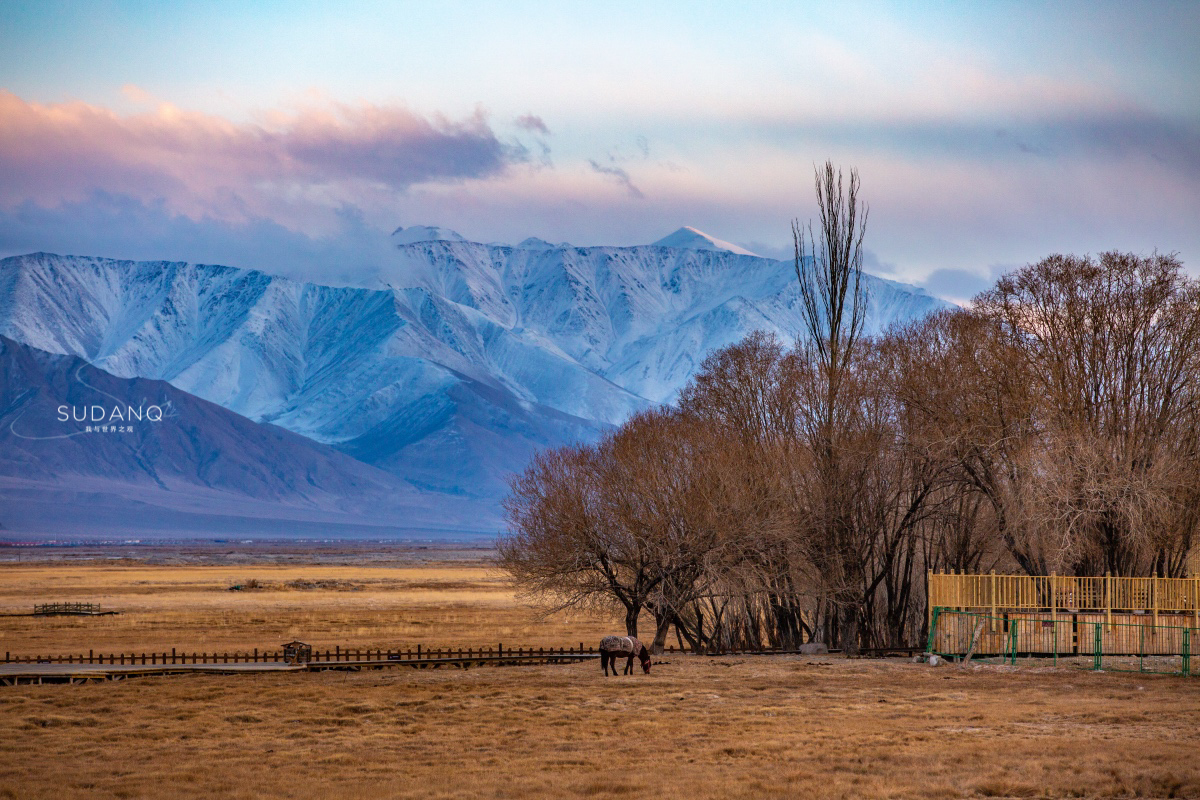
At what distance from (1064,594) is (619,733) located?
804 inches

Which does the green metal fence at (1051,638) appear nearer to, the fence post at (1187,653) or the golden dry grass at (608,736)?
the fence post at (1187,653)

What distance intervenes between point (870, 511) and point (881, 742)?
78.5 ft

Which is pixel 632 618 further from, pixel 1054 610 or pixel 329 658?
pixel 1054 610

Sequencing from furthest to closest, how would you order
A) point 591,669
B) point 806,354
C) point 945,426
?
point 806,354, point 945,426, point 591,669

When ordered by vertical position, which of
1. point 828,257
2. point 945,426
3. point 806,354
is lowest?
point 945,426

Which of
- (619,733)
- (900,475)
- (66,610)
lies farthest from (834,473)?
(66,610)

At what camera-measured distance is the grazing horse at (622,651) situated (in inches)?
1433

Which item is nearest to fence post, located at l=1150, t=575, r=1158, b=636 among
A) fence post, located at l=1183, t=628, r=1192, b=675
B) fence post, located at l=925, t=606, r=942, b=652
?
fence post, located at l=1183, t=628, r=1192, b=675

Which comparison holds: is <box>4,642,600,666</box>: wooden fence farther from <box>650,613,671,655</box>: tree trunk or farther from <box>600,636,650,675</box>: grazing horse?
<box>600,636,650,675</box>: grazing horse

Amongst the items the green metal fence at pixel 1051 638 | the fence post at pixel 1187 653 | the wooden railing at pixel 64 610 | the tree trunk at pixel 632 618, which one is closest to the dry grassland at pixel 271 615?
the wooden railing at pixel 64 610

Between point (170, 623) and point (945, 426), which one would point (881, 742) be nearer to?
point (945, 426)

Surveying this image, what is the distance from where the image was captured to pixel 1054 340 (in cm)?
4597

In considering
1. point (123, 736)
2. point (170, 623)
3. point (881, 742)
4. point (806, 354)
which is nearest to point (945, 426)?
point (806, 354)

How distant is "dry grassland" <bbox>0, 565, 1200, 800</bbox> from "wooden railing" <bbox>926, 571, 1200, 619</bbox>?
9.33ft
